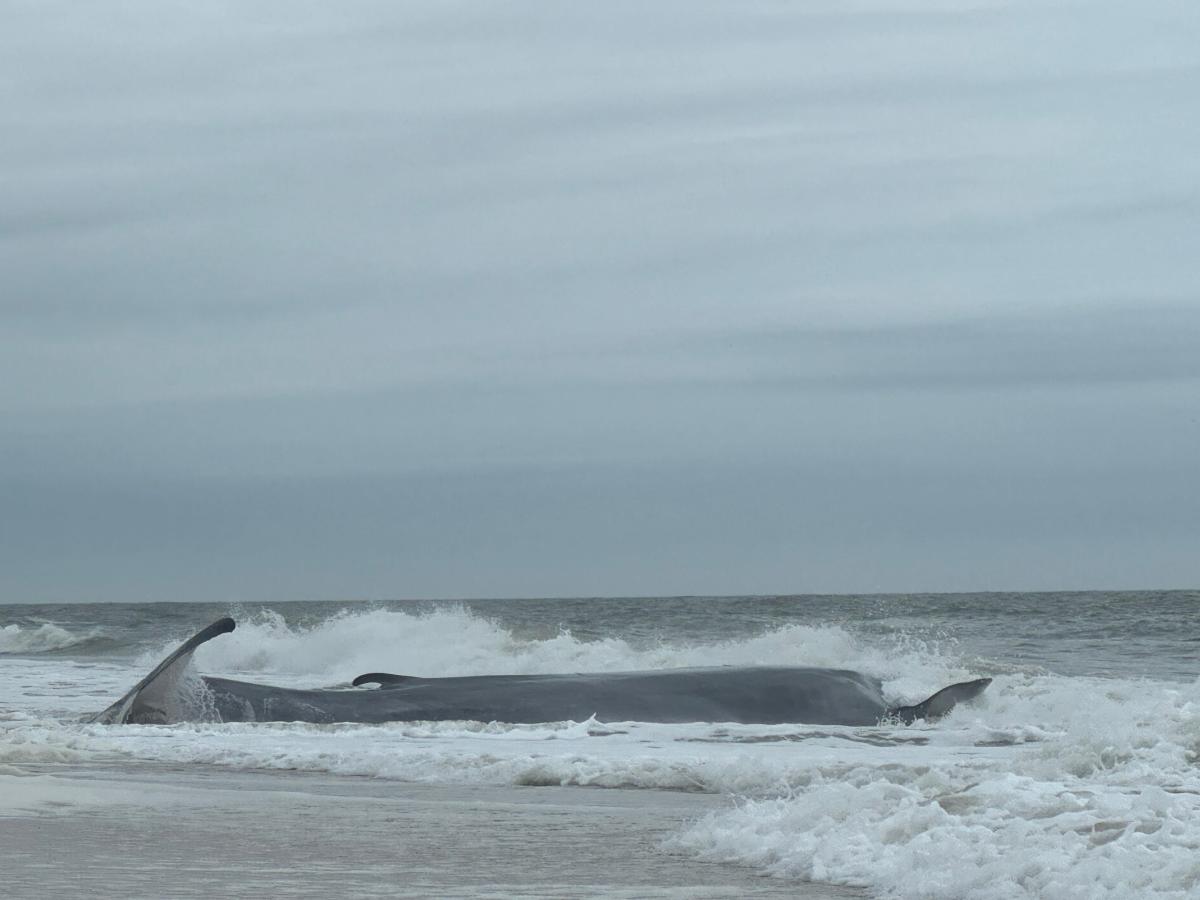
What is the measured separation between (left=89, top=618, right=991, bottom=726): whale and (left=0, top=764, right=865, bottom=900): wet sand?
3.24 metres

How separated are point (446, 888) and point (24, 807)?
3.13m

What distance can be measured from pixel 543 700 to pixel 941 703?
3.31 m

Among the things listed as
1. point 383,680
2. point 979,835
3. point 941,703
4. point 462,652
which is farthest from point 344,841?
point 462,652

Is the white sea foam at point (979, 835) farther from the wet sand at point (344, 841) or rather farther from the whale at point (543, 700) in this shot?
the whale at point (543, 700)

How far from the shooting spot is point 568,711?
1289cm

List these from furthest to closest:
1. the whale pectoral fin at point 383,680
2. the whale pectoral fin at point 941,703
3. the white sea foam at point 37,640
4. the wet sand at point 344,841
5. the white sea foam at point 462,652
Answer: the white sea foam at point 37,640 → the white sea foam at point 462,652 → the whale pectoral fin at point 383,680 → the whale pectoral fin at point 941,703 → the wet sand at point 344,841

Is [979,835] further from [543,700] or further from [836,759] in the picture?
[543,700]

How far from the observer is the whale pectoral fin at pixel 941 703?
13133 mm

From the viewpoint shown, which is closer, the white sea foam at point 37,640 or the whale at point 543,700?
the whale at point 543,700

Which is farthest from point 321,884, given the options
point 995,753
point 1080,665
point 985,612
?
point 985,612

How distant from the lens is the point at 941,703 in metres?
13.4

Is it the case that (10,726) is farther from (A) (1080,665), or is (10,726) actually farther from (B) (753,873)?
(A) (1080,665)

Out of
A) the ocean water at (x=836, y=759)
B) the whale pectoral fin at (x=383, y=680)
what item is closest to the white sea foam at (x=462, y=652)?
the ocean water at (x=836, y=759)

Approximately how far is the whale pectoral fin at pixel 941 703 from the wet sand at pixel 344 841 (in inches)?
183
